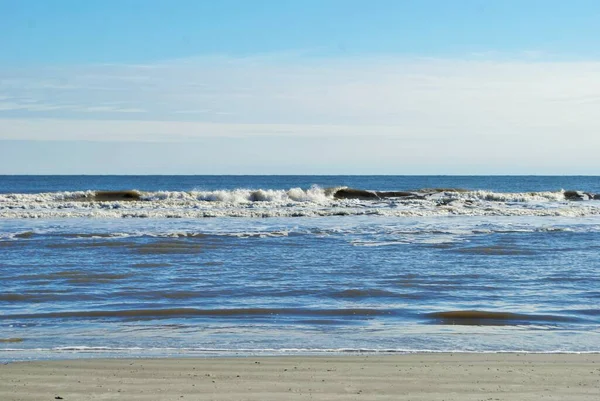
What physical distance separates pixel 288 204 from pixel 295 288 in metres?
28.5

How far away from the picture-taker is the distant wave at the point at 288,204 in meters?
32.6

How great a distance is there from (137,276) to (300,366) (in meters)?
7.67

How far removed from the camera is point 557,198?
49.7 m

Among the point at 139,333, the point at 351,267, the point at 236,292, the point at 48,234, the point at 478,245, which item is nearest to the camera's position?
the point at 139,333

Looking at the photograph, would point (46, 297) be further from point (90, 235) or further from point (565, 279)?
point (90, 235)

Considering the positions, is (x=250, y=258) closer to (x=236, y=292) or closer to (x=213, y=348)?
(x=236, y=292)

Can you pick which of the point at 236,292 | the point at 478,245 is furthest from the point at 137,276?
the point at 478,245

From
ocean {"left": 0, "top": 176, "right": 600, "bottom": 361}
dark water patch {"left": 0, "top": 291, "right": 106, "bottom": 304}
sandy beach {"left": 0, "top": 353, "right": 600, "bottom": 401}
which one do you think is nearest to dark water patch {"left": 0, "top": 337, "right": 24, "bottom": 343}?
ocean {"left": 0, "top": 176, "right": 600, "bottom": 361}

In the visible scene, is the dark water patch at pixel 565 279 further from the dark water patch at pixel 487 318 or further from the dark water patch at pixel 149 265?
the dark water patch at pixel 149 265

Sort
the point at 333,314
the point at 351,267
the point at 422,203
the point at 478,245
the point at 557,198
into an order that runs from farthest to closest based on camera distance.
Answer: the point at 557,198 → the point at 422,203 → the point at 478,245 → the point at 351,267 → the point at 333,314

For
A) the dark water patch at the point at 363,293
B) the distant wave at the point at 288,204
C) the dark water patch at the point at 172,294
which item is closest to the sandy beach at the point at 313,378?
the dark water patch at the point at 363,293

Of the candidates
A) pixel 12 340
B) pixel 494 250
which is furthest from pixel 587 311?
pixel 494 250

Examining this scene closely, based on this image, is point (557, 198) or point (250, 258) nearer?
point (250, 258)

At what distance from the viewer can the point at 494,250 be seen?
18.0 metres
